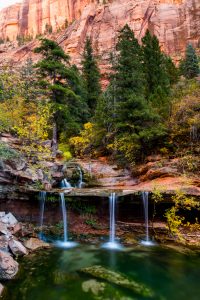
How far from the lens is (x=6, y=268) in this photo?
9.71 meters

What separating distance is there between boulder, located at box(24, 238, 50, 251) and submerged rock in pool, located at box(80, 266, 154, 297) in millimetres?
3289

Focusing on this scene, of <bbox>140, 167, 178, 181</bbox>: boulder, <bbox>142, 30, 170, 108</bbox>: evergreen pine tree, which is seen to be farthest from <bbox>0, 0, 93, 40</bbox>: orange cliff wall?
<bbox>140, 167, 178, 181</bbox>: boulder

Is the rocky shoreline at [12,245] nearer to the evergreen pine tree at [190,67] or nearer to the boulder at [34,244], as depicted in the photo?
the boulder at [34,244]

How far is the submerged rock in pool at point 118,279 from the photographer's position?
9062 mm

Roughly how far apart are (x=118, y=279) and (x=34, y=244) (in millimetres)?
5189

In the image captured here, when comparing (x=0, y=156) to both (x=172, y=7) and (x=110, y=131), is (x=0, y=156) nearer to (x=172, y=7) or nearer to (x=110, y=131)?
(x=110, y=131)

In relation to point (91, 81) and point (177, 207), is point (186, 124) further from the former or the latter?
point (91, 81)

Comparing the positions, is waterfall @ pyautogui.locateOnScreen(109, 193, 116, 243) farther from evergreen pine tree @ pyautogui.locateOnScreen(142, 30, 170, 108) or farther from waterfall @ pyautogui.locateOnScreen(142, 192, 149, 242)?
evergreen pine tree @ pyautogui.locateOnScreen(142, 30, 170, 108)

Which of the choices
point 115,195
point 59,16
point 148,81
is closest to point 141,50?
point 148,81

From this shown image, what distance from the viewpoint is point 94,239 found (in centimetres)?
1465

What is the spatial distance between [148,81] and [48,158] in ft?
57.8

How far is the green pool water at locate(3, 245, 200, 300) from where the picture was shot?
29.1 feet

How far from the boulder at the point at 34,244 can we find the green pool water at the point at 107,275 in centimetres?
50

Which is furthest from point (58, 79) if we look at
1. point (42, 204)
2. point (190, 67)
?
point (190, 67)
